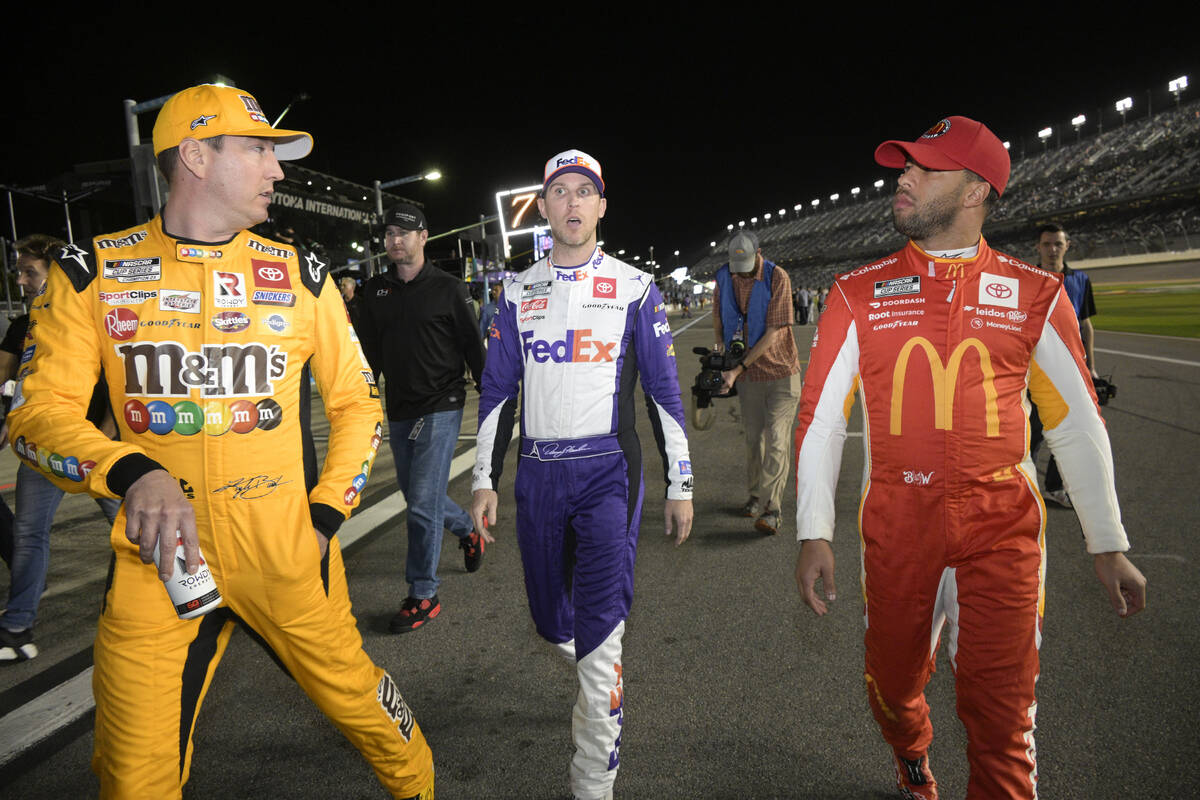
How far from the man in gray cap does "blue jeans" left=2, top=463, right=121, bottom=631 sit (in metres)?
4.47

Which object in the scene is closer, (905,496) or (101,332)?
(101,332)

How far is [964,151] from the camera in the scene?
223cm

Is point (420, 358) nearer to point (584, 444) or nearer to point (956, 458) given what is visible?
point (584, 444)

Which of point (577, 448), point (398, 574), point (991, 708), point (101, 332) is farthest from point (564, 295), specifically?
point (398, 574)

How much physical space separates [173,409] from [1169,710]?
154 inches

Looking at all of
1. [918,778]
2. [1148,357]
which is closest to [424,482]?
[918,778]

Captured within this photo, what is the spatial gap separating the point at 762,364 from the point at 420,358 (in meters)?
2.72

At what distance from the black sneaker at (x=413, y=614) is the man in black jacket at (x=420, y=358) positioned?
2 cm

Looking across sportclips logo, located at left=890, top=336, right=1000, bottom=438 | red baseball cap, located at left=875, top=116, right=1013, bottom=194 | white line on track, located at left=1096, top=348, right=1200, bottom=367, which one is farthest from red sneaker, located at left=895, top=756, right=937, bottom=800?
white line on track, located at left=1096, top=348, right=1200, bottom=367

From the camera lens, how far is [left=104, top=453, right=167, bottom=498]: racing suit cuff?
5.29ft

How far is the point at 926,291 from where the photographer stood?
2232 mm

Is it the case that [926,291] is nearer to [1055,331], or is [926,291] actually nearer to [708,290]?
[1055,331]

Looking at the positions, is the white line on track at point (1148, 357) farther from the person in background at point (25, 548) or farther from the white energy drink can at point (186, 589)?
the person in background at point (25, 548)

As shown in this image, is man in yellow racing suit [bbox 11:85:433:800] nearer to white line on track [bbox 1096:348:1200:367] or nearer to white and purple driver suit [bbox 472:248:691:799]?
white and purple driver suit [bbox 472:248:691:799]
